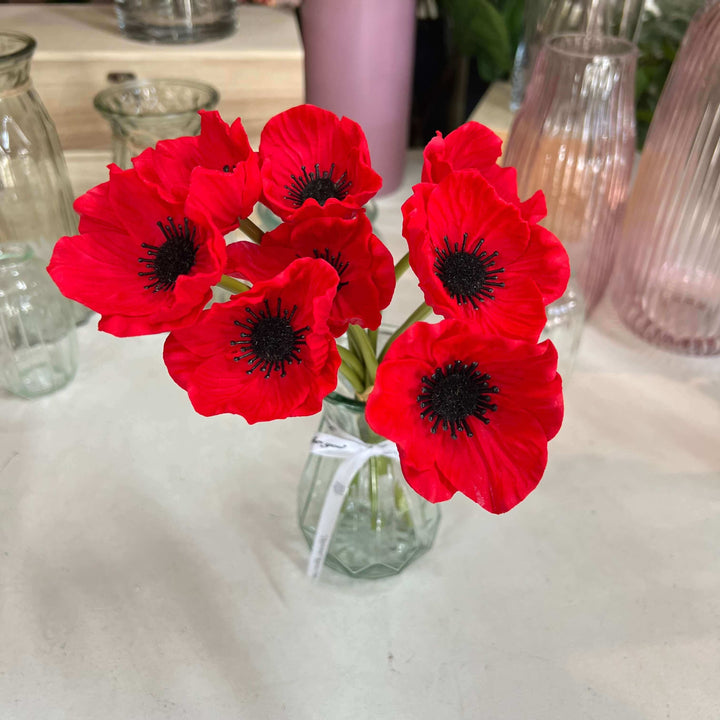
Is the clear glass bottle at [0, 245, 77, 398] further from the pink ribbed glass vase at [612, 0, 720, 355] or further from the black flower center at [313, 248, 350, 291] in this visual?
the pink ribbed glass vase at [612, 0, 720, 355]

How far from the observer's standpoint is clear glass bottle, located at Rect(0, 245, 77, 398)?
1.98 feet

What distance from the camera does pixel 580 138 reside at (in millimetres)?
627

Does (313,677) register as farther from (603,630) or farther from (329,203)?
(329,203)

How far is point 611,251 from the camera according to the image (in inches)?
27.9

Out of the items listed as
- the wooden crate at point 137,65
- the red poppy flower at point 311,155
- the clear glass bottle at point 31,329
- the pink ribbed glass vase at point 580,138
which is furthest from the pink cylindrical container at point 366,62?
the red poppy flower at point 311,155

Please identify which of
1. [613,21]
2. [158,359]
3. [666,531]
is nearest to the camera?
[666,531]

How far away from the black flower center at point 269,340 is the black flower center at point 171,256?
0.03 metres

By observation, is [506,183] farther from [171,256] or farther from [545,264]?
[171,256]

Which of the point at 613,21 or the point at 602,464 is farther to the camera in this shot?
the point at 613,21

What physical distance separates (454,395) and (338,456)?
0.14 metres

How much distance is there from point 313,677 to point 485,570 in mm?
140

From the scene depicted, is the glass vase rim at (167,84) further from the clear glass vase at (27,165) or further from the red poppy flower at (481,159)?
the red poppy flower at (481,159)

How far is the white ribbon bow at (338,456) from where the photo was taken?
0.43 metres

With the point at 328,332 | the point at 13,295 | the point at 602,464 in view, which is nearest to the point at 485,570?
the point at 602,464
